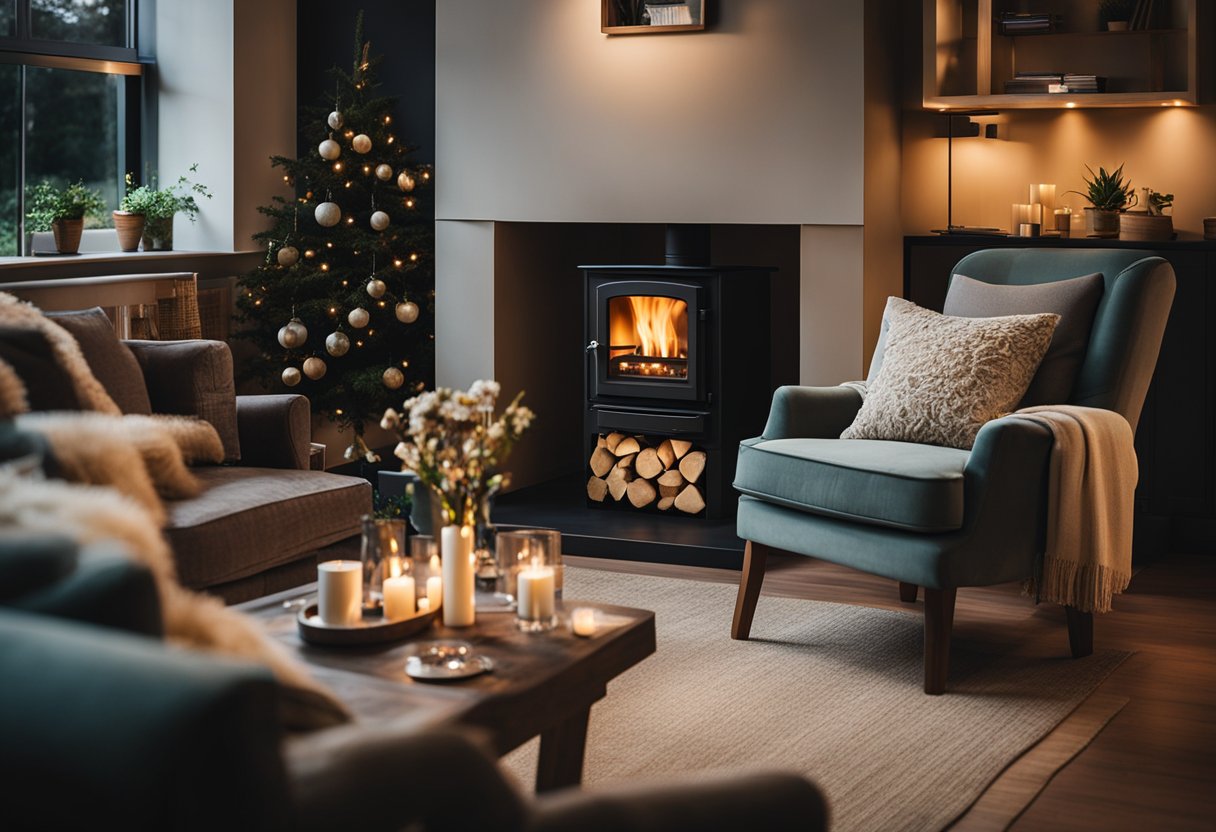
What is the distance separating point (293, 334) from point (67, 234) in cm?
91

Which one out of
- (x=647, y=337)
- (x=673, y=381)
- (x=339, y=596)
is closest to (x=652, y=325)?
(x=647, y=337)

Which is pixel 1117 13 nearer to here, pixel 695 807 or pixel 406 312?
pixel 406 312

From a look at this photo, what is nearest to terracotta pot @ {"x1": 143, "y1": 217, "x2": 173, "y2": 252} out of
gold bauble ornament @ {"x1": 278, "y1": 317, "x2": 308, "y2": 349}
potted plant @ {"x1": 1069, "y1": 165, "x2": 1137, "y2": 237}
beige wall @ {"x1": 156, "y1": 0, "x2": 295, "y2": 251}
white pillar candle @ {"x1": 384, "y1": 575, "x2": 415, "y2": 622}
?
beige wall @ {"x1": 156, "y1": 0, "x2": 295, "y2": 251}

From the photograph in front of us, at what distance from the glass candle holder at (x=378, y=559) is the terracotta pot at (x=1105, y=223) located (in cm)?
346

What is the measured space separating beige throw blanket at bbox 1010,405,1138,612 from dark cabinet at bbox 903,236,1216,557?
144 centimetres

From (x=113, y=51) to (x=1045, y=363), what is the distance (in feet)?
13.0

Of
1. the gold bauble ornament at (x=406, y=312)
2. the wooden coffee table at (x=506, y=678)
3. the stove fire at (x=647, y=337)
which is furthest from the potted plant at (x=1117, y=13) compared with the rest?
the wooden coffee table at (x=506, y=678)

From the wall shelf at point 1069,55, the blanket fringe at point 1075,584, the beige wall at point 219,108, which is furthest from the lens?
the beige wall at point 219,108

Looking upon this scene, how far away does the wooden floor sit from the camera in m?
2.66

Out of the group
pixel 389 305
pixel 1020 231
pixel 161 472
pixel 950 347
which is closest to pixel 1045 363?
Answer: pixel 950 347

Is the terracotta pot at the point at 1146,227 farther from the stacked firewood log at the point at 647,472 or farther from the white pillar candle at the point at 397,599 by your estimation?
A: the white pillar candle at the point at 397,599

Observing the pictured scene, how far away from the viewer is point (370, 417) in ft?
18.7

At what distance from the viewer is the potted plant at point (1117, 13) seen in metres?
4.93

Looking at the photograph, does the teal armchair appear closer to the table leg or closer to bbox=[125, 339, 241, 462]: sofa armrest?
the table leg
